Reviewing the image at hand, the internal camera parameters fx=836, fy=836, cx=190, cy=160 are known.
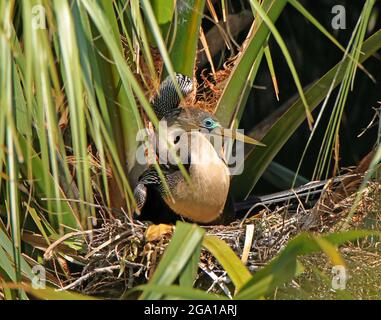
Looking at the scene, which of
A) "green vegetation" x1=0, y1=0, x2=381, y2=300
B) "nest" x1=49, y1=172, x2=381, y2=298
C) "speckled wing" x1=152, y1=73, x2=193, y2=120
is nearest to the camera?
"green vegetation" x1=0, y1=0, x2=381, y2=300

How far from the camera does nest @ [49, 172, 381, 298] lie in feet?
7.64

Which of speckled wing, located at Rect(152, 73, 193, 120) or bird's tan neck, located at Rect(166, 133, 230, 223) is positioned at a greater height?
speckled wing, located at Rect(152, 73, 193, 120)

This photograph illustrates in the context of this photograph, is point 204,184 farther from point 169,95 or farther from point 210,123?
point 169,95

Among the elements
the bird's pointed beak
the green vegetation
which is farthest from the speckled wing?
the bird's pointed beak

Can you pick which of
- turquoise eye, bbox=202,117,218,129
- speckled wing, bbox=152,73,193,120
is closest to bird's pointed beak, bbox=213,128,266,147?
turquoise eye, bbox=202,117,218,129

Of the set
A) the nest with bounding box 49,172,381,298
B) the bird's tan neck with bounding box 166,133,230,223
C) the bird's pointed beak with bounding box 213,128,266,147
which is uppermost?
the bird's pointed beak with bounding box 213,128,266,147

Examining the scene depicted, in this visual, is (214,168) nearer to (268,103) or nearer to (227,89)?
→ (227,89)

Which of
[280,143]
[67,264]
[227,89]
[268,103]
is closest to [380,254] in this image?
[280,143]

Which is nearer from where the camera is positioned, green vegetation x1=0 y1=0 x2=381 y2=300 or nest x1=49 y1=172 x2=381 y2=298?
green vegetation x1=0 y1=0 x2=381 y2=300

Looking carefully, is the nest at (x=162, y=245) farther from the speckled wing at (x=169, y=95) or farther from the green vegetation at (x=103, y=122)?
the speckled wing at (x=169, y=95)

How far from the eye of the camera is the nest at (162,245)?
233 cm

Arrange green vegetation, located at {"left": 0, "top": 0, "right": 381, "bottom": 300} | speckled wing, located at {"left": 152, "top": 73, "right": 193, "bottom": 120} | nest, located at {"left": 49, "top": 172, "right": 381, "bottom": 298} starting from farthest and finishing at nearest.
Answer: speckled wing, located at {"left": 152, "top": 73, "right": 193, "bottom": 120}
nest, located at {"left": 49, "top": 172, "right": 381, "bottom": 298}
green vegetation, located at {"left": 0, "top": 0, "right": 381, "bottom": 300}

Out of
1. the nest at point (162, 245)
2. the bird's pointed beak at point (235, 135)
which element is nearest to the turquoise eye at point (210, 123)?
the bird's pointed beak at point (235, 135)

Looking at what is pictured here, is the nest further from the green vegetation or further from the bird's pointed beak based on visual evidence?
the bird's pointed beak
